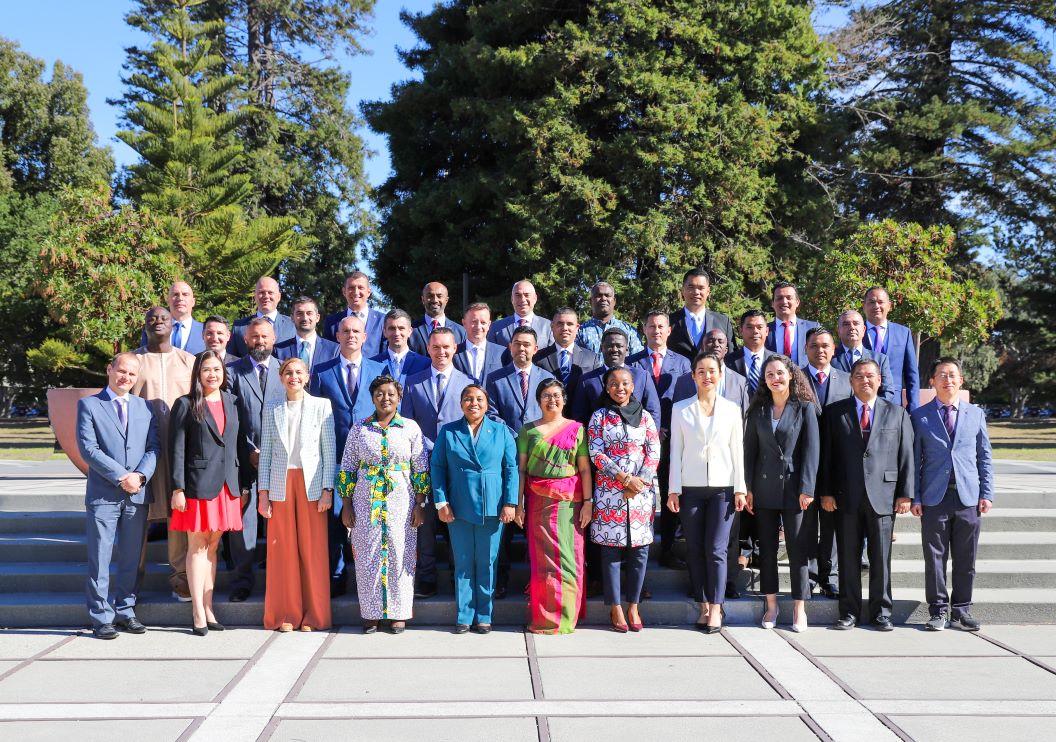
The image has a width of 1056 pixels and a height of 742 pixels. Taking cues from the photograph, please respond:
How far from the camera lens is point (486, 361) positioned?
6340 mm

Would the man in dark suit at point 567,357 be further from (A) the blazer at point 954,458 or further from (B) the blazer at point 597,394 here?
(A) the blazer at point 954,458

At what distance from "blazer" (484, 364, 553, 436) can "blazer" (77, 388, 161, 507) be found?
2.20 m

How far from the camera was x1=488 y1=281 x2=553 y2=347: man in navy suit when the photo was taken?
22.2 feet

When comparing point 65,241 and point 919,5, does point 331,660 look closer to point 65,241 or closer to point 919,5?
point 65,241

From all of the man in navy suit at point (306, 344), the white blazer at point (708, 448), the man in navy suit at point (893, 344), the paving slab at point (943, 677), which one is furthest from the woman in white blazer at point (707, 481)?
the man in navy suit at point (306, 344)

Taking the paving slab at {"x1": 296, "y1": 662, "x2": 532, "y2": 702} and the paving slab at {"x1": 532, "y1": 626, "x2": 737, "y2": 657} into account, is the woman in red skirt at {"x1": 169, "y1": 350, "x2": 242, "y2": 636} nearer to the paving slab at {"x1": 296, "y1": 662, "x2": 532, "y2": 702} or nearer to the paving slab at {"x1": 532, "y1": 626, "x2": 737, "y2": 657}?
the paving slab at {"x1": 296, "y1": 662, "x2": 532, "y2": 702}

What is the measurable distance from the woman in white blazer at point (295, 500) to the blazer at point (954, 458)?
378 cm

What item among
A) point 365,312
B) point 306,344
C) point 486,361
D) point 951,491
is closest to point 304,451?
point 306,344

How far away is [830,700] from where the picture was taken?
420 centimetres

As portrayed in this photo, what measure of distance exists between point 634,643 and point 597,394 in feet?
5.39

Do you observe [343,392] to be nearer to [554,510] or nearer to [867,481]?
[554,510]

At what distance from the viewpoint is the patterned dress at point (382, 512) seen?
5352mm

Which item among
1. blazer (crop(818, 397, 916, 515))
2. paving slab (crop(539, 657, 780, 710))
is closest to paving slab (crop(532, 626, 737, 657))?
paving slab (crop(539, 657, 780, 710))

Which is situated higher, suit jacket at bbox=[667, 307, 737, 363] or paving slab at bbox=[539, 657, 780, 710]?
suit jacket at bbox=[667, 307, 737, 363]
